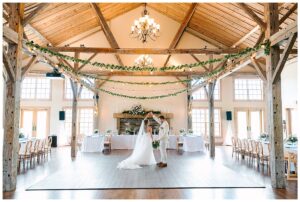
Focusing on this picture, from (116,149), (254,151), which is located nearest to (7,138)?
(254,151)

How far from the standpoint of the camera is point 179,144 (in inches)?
516

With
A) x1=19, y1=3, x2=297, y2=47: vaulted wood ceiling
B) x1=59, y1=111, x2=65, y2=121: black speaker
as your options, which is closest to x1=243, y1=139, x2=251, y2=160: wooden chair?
x1=19, y1=3, x2=297, y2=47: vaulted wood ceiling

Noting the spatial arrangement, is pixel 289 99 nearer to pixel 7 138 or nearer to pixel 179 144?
pixel 179 144

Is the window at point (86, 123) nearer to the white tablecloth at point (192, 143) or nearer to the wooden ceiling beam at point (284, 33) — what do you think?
the white tablecloth at point (192, 143)

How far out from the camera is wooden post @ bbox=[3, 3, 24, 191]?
5180mm

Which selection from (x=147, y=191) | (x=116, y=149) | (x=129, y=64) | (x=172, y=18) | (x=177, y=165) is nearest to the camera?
(x=147, y=191)

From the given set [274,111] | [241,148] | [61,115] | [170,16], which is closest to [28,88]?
[61,115]

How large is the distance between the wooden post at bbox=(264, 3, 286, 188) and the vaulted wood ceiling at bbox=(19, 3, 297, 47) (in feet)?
10.8

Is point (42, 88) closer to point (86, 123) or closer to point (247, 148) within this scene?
point (86, 123)

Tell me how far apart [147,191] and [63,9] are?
8.51 meters

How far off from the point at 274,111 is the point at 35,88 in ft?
46.3

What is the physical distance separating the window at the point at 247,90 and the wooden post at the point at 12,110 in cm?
1350

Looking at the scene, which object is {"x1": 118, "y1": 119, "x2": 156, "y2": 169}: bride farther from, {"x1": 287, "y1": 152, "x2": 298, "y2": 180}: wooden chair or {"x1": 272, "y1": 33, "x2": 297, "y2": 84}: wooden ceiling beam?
{"x1": 272, "y1": 33, "x2": 297, "y2": 84}: wooden ceiling beam

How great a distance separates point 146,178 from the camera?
244 inches
